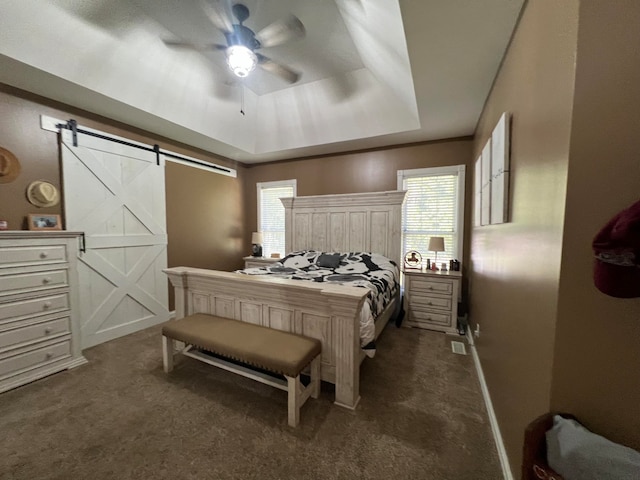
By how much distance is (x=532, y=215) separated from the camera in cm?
110

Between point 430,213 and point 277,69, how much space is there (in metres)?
2.64

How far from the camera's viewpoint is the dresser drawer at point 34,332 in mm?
1971

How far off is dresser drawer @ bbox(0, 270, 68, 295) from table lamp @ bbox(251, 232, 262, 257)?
101 inches

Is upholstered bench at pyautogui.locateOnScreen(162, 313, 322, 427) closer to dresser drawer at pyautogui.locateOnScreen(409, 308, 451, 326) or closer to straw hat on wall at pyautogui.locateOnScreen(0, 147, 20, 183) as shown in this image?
dresser drawer at pyautogui.locateOnScreen(409, 308, 451, 326)

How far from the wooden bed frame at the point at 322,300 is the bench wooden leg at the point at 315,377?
0.06 meters

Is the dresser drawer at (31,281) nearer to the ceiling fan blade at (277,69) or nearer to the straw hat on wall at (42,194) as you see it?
the straw hat on wall at (42,194)

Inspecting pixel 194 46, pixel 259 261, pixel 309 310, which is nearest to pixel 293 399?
pixel 309 310

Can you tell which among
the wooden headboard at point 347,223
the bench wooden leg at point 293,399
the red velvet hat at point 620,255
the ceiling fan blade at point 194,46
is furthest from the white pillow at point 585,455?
the ceiling fan blade at point 194,46

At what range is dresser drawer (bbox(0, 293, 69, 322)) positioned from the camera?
77.5 inches

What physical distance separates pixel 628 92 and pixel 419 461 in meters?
1.87

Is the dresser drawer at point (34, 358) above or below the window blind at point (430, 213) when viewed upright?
below

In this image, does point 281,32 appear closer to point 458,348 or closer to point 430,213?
point 430,213

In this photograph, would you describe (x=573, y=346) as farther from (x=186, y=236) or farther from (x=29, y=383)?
(x=186, y=236)

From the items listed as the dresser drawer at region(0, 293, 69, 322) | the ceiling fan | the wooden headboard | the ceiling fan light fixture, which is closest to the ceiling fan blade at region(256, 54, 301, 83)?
the ceiling fan
